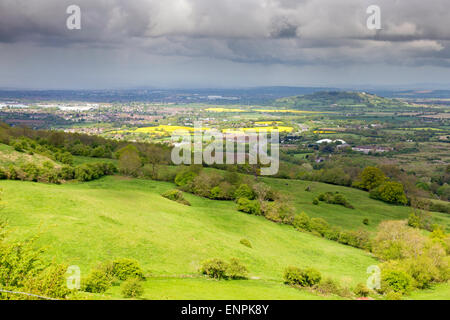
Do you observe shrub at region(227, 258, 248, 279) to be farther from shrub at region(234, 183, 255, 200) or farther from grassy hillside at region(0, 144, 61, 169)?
grassy hillside at region(0, 144, 61, 169)

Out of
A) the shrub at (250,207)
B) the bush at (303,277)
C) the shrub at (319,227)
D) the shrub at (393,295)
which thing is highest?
the bush at (303,277)

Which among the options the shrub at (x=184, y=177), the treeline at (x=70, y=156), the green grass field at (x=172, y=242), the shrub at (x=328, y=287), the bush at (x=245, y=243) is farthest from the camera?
the shrub at (x=184, y=177)

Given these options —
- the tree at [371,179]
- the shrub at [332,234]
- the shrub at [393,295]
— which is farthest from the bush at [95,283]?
the tree at [371,179]

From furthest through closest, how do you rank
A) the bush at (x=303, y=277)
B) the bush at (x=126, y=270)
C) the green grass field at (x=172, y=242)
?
the bush at (x=303, y=277) < the green grass field at (x=172, y=242) < the bush at (x=126, y=270)

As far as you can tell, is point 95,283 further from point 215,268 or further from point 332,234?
point 332,234

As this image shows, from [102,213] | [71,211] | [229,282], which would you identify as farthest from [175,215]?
[229,282]

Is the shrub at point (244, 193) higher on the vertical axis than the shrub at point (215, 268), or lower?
lower

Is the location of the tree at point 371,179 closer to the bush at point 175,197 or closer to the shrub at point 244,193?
the shrub at point 244,193

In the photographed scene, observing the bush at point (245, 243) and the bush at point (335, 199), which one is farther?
the bush at point (335, 199)
